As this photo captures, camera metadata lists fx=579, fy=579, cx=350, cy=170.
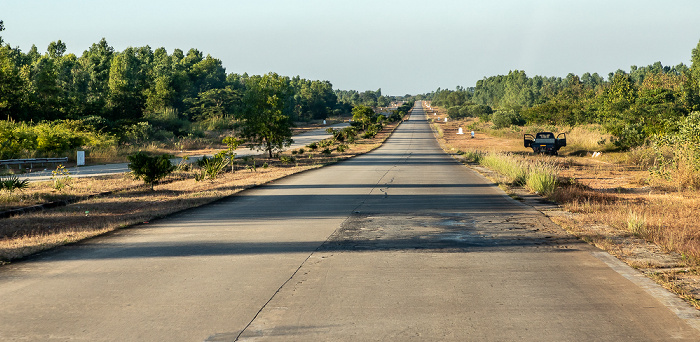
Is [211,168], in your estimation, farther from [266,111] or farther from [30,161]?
[266,111]

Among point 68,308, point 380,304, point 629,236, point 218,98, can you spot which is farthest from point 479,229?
point 218,98

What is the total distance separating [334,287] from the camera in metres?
6.63

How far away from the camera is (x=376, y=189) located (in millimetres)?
18750

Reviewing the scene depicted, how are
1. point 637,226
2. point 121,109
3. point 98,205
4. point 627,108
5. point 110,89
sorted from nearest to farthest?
point 637,226
point 98,205
point 627,108
point 121,109
point 110,89

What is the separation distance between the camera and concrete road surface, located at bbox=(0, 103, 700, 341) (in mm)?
5152

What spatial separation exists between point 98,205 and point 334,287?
1059 cm

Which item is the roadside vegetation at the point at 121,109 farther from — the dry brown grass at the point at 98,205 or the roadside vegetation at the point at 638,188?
the roadside vegetation at the point at 638,188

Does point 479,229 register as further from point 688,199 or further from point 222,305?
point 688,199

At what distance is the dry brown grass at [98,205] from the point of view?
9.88 metres

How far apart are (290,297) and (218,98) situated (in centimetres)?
7760

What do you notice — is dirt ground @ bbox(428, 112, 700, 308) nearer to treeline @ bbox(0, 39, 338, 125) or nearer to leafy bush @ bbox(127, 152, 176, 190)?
leafy bush @ bbox(127, 152, 176, 190)

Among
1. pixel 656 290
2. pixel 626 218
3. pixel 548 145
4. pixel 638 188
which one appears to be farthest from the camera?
pixel 548 145

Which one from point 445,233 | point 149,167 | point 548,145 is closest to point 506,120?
point 548,145

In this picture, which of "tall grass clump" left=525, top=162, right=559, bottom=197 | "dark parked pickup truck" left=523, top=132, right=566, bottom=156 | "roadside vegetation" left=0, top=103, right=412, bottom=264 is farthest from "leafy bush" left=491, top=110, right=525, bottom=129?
"tall grass clump" left=525, top=162, right=559, bottom=197
